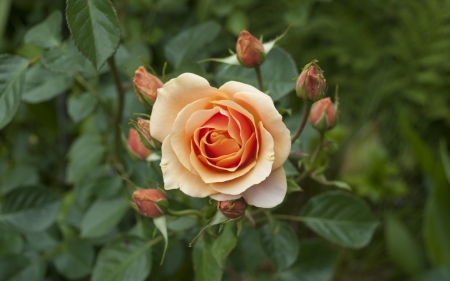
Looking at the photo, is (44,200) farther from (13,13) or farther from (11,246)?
(13,13)

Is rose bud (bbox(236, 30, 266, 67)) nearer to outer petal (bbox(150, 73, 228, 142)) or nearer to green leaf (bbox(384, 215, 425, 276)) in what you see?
outer petal (bbox(150, 73, 228, 142))

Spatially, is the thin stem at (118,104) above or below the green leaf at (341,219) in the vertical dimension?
above

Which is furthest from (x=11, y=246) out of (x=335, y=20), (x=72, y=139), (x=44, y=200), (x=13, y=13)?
(x=335, y=20)

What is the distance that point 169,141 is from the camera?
1.58ft

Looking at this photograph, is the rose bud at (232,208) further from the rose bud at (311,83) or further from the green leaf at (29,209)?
the green leaf at (29,209)

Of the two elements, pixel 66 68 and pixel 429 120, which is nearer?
pixel 66 68

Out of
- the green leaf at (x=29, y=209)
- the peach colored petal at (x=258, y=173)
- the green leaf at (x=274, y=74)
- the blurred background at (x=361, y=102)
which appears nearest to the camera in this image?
the peach colored petal at (x=258, y=173)

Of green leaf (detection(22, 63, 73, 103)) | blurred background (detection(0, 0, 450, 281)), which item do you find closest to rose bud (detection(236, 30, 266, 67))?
green leaf (detection(22, 63, 73, 103))

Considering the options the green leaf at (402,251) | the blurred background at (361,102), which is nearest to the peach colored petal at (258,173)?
the blurred background at (361,102)

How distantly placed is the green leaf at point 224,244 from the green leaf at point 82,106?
0.43 meters

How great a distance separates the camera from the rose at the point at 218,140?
0.46 m

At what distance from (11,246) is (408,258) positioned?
1.08m

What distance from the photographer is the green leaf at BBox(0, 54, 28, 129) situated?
0.64m

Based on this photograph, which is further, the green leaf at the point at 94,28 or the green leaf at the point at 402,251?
the green leaf at the point at 402,251
